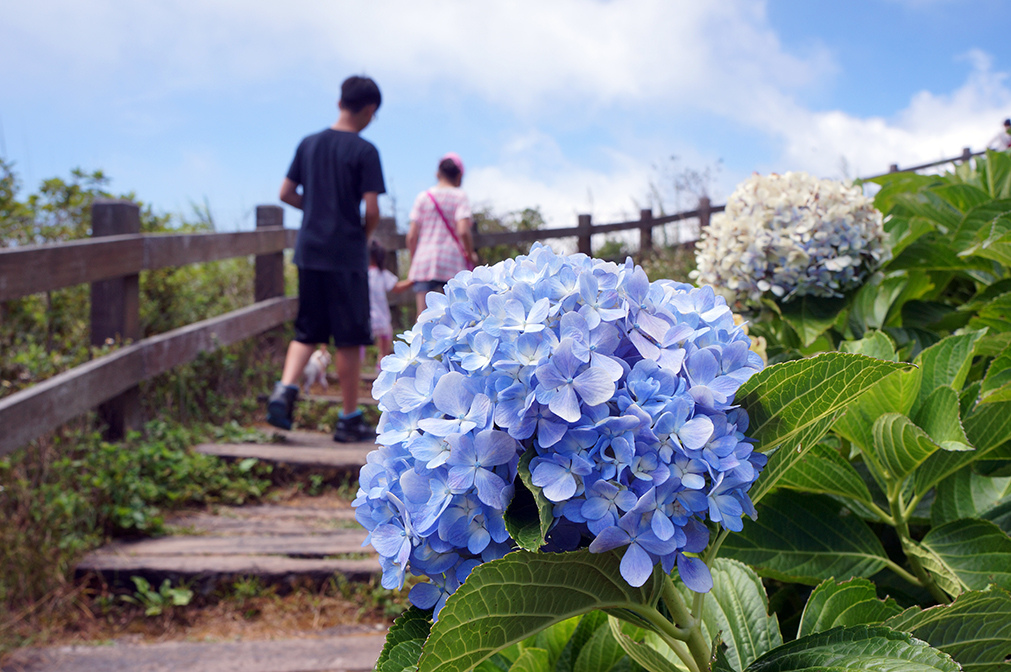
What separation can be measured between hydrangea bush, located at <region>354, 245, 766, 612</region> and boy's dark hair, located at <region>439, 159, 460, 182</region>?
527 centimetres

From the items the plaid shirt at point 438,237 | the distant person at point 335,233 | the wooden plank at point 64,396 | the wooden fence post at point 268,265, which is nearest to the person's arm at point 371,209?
the distant person at point 335,233

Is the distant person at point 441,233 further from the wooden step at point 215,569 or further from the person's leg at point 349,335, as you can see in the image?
the wooden step at point 215,569

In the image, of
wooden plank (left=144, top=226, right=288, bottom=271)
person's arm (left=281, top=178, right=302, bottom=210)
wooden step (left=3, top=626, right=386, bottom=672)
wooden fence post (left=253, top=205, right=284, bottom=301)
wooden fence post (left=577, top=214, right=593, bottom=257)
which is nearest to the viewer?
wooden step (left=3, top=626, right=386, bottom=672)

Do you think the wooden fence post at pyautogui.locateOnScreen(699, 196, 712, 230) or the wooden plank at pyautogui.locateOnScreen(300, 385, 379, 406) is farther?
the wooden fence post at pyautogui.locateOnScreen(699, 196, 712, 230)

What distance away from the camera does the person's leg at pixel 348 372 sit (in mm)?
4688

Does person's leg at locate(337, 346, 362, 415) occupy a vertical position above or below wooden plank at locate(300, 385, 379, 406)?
above

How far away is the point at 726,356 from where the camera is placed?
0.62 m

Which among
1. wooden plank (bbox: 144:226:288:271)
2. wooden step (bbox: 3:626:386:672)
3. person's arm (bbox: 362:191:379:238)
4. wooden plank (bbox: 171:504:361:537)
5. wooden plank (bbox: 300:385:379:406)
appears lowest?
wooden step (bbox: 3:626:386:672)

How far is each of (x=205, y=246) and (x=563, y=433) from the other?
16.2 ft

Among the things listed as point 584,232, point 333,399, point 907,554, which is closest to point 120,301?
point 333,399

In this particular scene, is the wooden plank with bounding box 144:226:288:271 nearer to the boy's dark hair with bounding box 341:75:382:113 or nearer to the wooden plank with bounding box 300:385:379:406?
the wooden plank with bounding box 300:385:379:406

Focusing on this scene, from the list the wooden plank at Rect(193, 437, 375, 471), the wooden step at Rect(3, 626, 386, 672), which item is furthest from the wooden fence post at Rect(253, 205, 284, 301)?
the wooden step at Rect(3, 626, 386, 672)

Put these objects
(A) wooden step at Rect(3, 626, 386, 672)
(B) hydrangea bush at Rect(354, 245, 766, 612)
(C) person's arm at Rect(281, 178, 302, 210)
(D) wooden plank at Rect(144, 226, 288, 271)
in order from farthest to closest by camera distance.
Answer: (C) person's arm at Rect(281, 178, 302, 210) → (D) wooden plank at Rect(144, 226, 288, 271) → (A) wooden step at Rect(3, 626, 386, 672) → (B) hydrangea bush at Rect(354, 245, 766, 612)

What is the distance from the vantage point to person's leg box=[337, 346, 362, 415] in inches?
185
